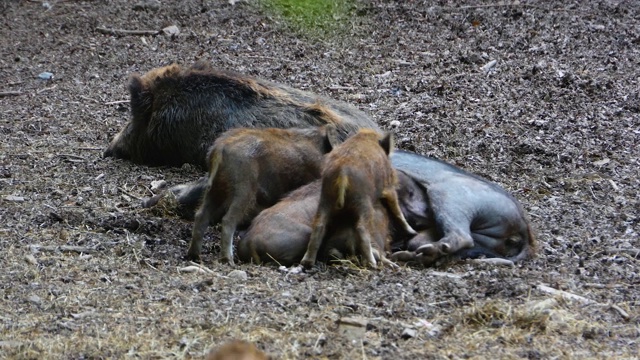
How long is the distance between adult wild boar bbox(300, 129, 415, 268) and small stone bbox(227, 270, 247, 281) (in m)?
0.36

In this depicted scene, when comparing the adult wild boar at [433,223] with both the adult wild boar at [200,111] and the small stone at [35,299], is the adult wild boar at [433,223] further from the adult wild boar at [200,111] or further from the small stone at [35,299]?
the adult wild boar at [200,111]

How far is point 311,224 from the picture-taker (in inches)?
238

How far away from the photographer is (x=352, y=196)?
5859mm

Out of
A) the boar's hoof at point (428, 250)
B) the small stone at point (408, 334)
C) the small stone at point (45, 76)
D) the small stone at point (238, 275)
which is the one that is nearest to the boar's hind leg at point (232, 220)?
the small stone at point (238, 275)

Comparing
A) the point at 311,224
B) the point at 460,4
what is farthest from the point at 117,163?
the point at 460,4

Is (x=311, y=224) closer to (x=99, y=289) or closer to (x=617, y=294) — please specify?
(x=99, y=289)

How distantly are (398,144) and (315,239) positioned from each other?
2.76m

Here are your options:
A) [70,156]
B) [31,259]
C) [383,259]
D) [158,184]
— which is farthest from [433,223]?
[70,156]

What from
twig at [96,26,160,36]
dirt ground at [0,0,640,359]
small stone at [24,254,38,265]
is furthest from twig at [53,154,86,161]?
twig at [96,26,160,36]

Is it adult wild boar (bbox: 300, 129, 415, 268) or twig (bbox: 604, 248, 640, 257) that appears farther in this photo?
twig (bbox: 604, 248, 640, 257)

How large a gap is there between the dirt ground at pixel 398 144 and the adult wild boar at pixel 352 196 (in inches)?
8.0

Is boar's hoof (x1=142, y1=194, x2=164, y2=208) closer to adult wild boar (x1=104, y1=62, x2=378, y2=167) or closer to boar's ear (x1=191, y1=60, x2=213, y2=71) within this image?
adult wild boar (x1=104, y1=62, x2=378, y2=167)

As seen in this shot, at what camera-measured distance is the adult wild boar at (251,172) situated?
6.13 m

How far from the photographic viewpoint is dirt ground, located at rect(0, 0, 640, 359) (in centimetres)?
471
